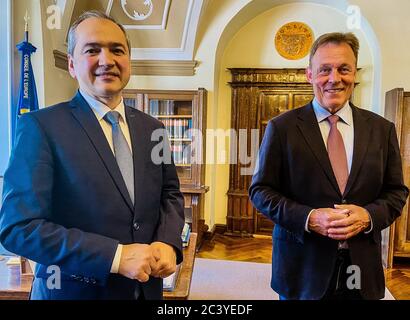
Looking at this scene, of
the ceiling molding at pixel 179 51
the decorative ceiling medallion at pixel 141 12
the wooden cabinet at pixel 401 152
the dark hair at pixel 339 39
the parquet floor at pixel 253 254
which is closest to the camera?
the dark hair at pixel 339 39

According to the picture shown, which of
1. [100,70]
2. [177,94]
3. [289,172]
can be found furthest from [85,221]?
[177,94]

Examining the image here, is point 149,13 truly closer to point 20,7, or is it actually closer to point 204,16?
point 204,16

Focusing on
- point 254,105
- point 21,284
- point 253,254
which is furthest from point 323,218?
point 254,105

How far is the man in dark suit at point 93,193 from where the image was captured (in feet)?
2.70

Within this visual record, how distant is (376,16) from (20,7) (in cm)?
355

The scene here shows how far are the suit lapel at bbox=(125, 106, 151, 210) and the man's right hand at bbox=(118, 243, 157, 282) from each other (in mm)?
159

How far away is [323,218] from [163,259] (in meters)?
0.53

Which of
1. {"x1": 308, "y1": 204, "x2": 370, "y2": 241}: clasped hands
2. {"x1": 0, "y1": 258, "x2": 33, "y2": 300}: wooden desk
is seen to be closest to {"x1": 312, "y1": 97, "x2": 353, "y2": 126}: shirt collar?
{"x1": 308, "y1": 204, "x2": 370, "y2": 241}: clasped hands

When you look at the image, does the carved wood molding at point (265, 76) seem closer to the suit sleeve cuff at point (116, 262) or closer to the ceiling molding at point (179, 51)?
the ceiling molding at point (179, 51)

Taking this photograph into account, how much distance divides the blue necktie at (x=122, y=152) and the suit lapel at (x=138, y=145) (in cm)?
1

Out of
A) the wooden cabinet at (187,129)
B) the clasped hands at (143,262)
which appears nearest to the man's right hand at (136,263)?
the clasped hands at (143,262)

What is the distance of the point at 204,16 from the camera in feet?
13.3

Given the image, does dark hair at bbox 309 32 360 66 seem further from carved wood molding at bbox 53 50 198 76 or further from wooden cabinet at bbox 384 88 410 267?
carved wood molding at bbox 53 50 198 76

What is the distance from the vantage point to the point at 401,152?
11.2 ft
